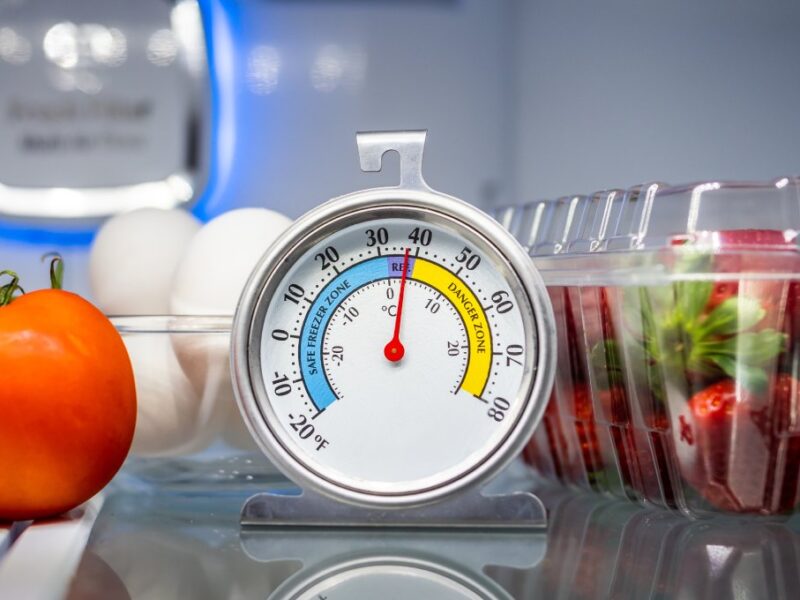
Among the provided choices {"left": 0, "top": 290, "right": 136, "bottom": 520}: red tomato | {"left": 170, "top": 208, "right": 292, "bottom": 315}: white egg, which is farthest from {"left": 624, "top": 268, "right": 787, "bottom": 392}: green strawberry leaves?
{"left": 0, "top": 290, "right": 136, "bottom": 520}: red tomato

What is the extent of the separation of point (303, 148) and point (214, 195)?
176 millimetres

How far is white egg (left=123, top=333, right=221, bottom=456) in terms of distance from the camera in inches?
38.7

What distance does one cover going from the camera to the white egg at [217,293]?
97 cm

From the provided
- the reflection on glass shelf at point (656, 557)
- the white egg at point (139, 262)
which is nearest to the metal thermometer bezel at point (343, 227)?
the reflection on glass shelf at point (656, 557)

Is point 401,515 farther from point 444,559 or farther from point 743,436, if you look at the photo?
point 743,436

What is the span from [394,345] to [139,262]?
41cm

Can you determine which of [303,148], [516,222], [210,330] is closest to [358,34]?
[303,148]

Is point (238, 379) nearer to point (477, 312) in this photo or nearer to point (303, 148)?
point (477, 312)

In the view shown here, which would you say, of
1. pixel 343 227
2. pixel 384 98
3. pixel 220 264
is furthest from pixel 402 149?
pixel 384 98

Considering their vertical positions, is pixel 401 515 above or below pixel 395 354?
below

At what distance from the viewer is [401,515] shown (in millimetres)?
849

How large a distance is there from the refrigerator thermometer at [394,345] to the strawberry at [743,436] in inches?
5.9

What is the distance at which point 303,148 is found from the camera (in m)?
1.64

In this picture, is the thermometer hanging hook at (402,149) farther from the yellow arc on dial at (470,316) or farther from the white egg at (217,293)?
the white egg at (217,293)
